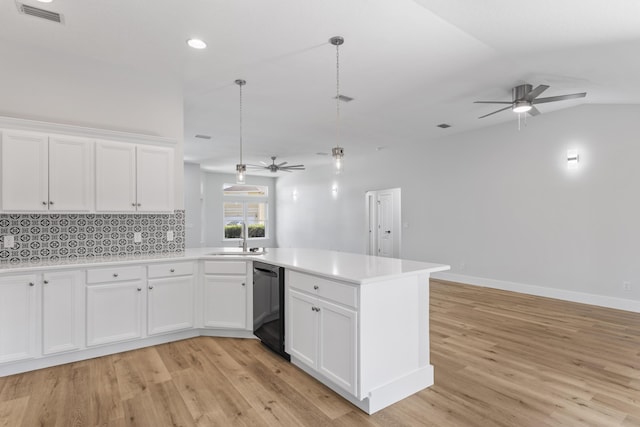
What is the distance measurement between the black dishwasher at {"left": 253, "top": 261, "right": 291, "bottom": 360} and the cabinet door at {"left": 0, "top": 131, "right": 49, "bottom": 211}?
2.07 m

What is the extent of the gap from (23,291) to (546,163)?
6.75 meters

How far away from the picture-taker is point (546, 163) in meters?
5.30

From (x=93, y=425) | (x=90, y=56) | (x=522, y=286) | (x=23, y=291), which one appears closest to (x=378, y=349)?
(x=93, y=425)

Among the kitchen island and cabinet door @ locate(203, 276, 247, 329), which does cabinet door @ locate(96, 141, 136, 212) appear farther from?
cabinet door @ locate(203, 276, 247, 329)

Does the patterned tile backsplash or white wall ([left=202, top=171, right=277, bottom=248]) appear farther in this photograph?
white wall ([left=202, top=171, right=277, bottom=248])

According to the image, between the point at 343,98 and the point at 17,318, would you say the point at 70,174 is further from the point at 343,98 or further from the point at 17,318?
the point at 343,98

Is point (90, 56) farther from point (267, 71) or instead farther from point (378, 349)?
point (378, 349)

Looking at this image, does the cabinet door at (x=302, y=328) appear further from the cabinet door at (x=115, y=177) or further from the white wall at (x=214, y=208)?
the white wall at (x=214, y=208)

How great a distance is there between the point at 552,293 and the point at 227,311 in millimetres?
4968

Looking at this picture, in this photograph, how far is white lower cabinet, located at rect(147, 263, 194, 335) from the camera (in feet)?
10.9

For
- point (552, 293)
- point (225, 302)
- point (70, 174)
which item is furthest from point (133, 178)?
point (552, 293)

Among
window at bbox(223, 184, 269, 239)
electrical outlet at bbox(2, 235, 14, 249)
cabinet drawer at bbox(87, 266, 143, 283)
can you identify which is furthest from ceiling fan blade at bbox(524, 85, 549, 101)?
window at bbox(223, 184, 269, 239)

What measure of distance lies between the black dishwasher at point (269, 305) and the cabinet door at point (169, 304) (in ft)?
2.38

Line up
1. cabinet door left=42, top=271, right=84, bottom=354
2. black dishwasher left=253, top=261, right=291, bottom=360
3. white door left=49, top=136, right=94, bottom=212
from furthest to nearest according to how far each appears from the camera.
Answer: white door left=49, top=136, right=94, bottom=212, black dishwasher left=253, top=261, right=291, bottom=360, cabinet door left=42, top=271, right=84, bottom=354
